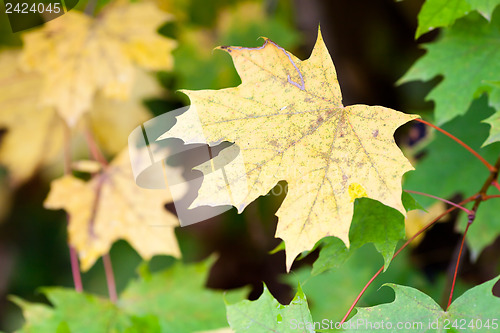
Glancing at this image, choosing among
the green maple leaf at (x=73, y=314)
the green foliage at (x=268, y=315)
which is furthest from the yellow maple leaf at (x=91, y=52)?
the green foliage at (x=268, y=315)

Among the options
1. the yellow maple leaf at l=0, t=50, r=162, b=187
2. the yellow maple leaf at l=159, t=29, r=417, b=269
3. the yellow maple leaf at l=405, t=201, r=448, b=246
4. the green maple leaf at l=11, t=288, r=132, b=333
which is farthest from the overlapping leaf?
the yellow maple leaf at l=0, t=50, r=162, b=187

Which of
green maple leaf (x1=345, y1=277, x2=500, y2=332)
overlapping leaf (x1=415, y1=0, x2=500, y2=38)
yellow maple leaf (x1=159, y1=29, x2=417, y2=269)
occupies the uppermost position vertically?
overlapping leaf (x1=415, y1=0, x2=500, y2=38)

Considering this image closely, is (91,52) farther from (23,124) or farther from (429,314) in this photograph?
(429,314)

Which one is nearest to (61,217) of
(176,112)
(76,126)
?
(76,126)

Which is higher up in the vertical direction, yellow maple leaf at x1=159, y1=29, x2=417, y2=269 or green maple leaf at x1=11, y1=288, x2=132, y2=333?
yellow maple leaf at x1=159, y1=29, x2=417, y2=269

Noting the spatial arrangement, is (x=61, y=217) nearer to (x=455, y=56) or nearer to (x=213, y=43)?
(x=213, y=43)

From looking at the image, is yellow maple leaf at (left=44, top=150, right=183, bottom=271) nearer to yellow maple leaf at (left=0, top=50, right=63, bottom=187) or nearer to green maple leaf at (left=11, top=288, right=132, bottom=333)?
green maple leaf at (left=11, top=288, right=132, bottom=333)

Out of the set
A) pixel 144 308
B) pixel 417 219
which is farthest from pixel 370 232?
pixel 417 219
